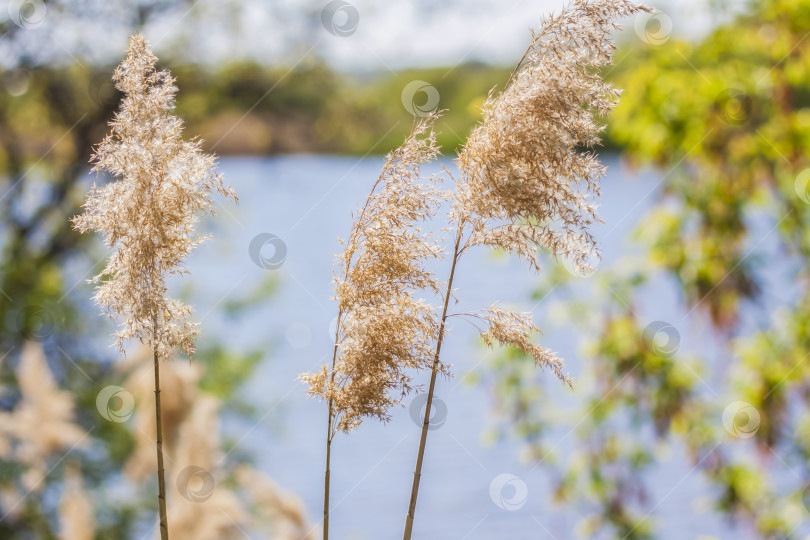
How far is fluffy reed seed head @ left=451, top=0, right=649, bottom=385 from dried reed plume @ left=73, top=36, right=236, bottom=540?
252 mm

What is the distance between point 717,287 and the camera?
2588 millimetres

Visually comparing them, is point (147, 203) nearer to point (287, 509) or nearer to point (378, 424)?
point (287, 509)

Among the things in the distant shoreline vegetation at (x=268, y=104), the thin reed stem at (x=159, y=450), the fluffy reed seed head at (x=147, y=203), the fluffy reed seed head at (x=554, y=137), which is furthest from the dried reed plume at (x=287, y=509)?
the distant shoreline vegetation at (x=268, y=104)

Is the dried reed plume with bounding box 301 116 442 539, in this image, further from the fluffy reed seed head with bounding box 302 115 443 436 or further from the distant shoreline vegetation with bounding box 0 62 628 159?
the distant shoreline vegetation with bounding box 0 62 628 159

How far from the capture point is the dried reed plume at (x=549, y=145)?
2.27ft

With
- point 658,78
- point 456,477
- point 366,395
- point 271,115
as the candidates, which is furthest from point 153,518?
point 366,395

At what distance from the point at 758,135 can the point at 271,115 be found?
2.67 m

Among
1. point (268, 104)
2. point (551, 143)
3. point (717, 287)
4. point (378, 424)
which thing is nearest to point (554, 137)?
point (551, 143)

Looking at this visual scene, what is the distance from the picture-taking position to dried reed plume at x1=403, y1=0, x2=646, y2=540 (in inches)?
27.2

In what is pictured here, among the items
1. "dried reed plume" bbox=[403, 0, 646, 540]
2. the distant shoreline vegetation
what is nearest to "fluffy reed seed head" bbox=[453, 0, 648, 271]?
"dried reed plume" bbox=[403, 0, 646, 540]

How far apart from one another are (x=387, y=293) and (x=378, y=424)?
571 centimetres

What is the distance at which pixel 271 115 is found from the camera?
427cm

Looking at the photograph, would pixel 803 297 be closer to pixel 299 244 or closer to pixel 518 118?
pixel 518 118

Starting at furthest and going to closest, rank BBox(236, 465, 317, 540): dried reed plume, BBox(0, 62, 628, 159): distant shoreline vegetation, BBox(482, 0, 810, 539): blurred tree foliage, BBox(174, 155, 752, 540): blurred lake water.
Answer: BBox(174, 155, 752, 540): blurred lake water, BBox(0, 62, 628, 159): distant shoreline vegetation, BBox(482, 0, 810, 539): blurred tree foliage, BBox(236, 465, 317, 540): dried reed plume
